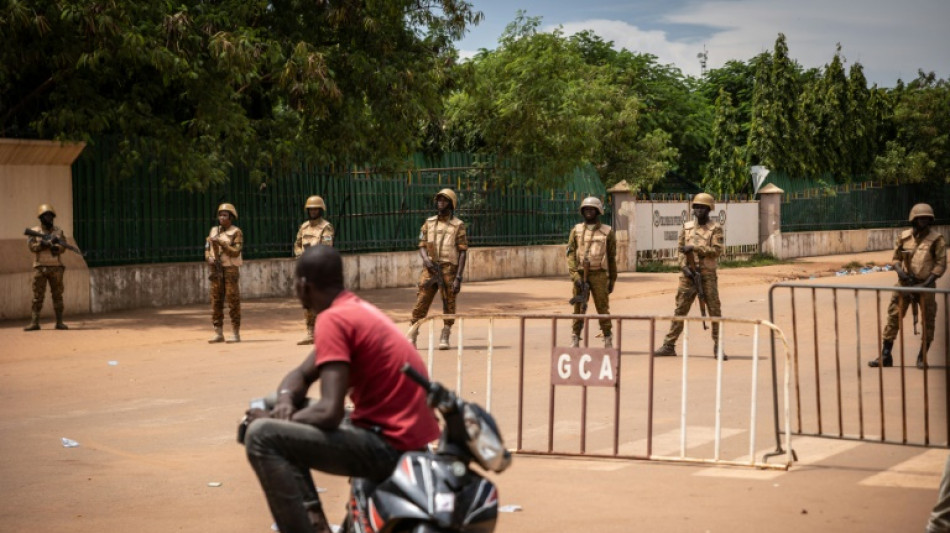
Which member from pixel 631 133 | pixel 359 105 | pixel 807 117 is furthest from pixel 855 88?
pixel 359 105

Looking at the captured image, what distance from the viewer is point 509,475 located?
8.04m

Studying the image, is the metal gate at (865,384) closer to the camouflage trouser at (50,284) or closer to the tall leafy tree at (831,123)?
the camouflage trouser at (50,284)

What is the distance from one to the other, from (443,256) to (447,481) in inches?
428

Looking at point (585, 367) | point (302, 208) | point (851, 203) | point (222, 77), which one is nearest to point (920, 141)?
point (851, 203)

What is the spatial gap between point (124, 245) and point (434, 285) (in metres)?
8.23

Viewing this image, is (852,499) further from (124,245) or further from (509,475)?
(124,245)

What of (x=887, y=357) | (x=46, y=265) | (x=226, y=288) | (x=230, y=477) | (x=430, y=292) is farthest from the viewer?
(x=46, y=265)

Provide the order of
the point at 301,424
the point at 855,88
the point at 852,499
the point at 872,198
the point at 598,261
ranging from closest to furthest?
the point at 301,424 < the point at 852,499 < the point at 598,261 < the point at 872,198 < the point at 855,88

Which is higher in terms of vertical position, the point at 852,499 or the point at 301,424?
the point at 301,424

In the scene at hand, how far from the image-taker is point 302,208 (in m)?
25.5

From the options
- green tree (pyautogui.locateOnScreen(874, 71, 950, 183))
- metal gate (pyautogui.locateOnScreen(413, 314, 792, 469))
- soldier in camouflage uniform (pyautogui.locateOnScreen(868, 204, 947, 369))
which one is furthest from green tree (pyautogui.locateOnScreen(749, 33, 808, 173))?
soldier in camouflage uniform (pyautogui.locateOnScreen(868, 204, 947, 369))

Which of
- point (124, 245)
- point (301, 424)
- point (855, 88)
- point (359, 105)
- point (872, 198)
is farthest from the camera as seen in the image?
point (855, 88)

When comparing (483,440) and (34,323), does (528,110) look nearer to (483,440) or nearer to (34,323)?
(34,323)

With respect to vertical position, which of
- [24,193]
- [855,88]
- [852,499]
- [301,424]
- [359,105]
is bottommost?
[852,499]
